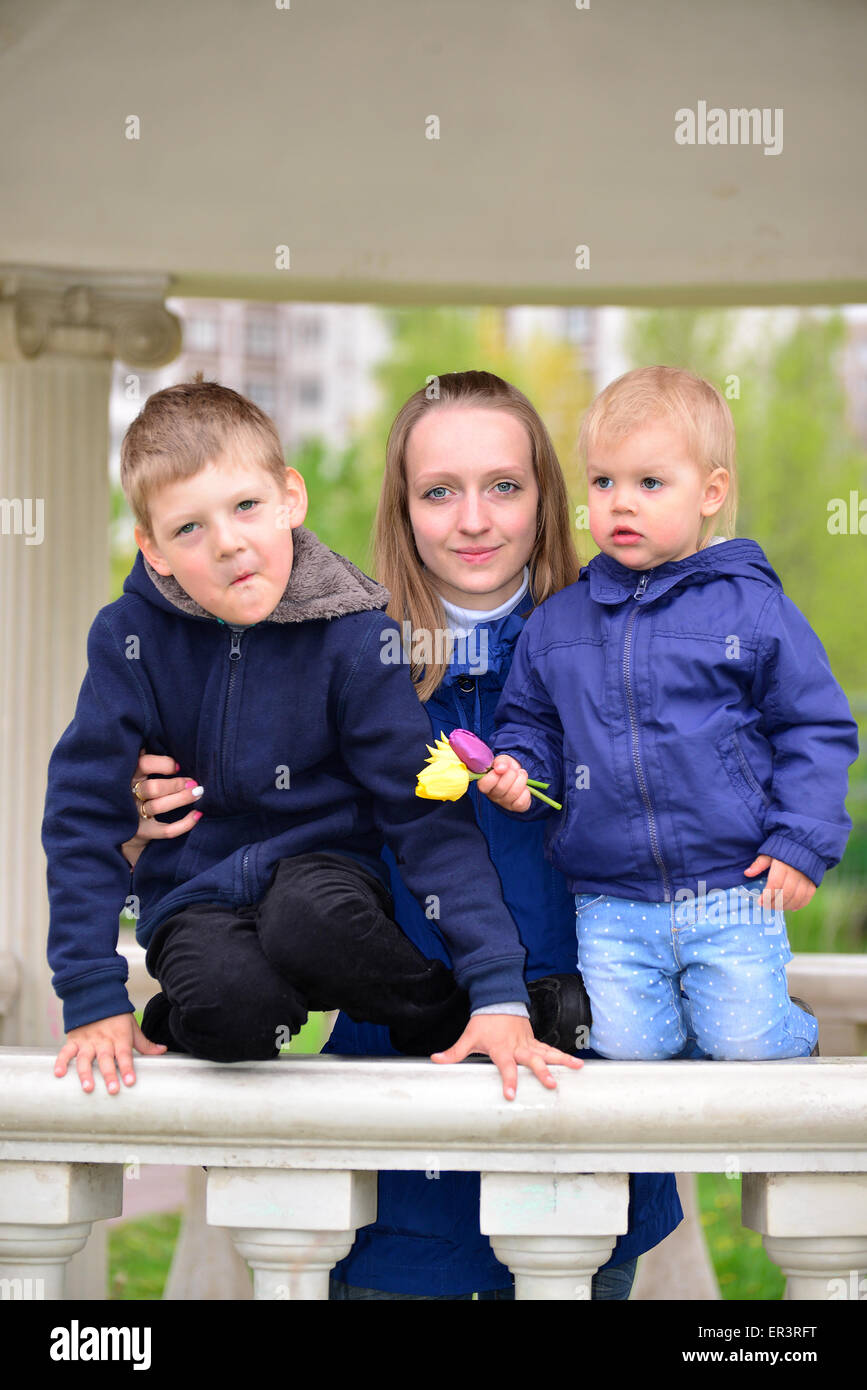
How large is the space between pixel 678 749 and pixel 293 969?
2.22 feet

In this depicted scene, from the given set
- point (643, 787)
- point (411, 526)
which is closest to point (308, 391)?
point (411, 526)

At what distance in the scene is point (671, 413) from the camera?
2.34 metres

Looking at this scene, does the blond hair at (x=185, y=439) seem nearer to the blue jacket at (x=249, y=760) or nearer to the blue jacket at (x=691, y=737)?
the blue jacket at (x=249, y=760)

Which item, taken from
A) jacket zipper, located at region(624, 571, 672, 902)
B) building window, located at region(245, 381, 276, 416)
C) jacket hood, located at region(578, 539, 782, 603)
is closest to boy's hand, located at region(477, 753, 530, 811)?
jacket zipper, located at region(624, 571, 672, 902)

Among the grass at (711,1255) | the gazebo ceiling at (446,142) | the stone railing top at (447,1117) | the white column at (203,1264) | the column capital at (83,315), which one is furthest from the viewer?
the grass at (711,1255)

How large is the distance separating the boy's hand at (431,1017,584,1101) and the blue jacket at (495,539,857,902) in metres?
0.31

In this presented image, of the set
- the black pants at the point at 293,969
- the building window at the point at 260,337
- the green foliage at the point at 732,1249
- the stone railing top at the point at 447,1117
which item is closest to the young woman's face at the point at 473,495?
the black pants at the point at 293,969

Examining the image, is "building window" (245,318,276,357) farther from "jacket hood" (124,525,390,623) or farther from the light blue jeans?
the light blue jeans

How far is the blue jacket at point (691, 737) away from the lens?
2.19 m

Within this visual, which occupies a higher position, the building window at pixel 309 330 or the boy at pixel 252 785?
the building window at pixel 309 330

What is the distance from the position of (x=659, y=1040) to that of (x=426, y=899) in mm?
445

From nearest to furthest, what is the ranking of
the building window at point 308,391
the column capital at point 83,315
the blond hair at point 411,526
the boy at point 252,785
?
the boy at point 252,785
the blond hair at point 411,526
the column capital at point 83,315
the building window at point 308,391

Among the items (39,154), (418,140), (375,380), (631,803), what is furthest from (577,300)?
(375,380)

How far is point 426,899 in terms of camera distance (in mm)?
2219
